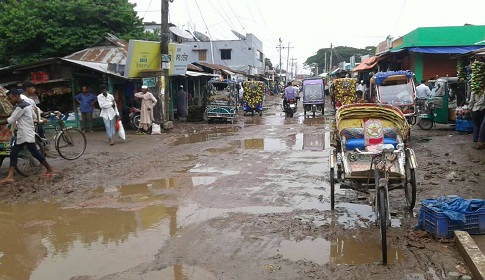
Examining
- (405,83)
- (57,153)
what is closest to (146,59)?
(57,153)

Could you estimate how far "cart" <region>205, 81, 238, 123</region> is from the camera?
65.5ft

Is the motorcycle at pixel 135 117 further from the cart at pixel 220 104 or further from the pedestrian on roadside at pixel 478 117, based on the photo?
the pedestrian on roadside at pixel 478 117

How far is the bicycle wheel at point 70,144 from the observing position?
9.69 m

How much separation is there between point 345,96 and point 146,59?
13.2 m

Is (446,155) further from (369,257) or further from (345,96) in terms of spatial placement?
(345,96)

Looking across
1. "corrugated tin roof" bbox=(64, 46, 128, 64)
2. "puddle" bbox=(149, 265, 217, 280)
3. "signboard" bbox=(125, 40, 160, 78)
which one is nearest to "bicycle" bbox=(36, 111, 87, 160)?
"signboard" bbox=(125, 40, 160, 78)

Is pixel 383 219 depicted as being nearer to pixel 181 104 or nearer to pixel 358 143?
pixel 358 143

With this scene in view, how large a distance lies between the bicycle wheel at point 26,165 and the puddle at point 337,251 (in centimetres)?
605

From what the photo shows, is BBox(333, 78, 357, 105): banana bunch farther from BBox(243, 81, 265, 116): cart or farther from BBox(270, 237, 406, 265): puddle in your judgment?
BBox(270, 237, 406, 265): puddle

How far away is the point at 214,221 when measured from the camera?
5.78 meters

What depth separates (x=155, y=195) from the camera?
23.6 feet

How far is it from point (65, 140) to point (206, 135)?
647cm

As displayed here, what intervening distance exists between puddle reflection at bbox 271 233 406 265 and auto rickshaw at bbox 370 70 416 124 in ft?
31.0

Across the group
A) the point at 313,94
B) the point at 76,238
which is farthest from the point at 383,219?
the point at 313,94
